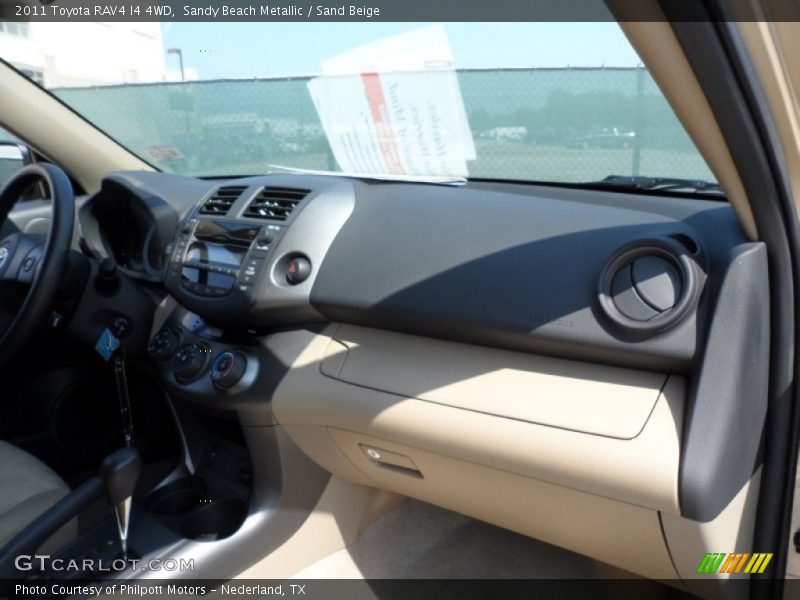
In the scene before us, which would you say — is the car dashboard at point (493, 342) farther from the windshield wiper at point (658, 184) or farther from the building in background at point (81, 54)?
the building in background at point (81, 54)

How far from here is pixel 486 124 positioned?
6.26 feet

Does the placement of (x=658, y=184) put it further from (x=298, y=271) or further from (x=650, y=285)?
(x=298, y=271)

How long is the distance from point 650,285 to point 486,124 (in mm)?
802

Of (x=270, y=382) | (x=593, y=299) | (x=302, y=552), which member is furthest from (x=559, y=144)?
(x=302, y=552)

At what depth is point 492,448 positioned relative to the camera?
4.62 feet

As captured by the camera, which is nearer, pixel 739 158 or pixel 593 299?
pixel 739 158

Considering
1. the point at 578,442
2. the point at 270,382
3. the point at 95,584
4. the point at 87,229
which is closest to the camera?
the point at 578,442

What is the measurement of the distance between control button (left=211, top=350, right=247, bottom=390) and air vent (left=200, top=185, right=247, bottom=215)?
402 millimetres

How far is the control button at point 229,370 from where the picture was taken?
180cm

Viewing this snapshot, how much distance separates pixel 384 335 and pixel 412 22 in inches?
29.2

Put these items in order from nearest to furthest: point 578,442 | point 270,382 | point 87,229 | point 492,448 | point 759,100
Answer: point 759,100 → point 578,442 → point 492,448 → point 270,382 → point 87,229

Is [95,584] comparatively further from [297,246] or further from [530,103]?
[530,103]

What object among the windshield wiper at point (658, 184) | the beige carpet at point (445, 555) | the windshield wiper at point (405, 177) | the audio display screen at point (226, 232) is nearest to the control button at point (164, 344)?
the audio display screen at point (226, 232)

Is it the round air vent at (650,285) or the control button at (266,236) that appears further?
the control button at (266,236)
